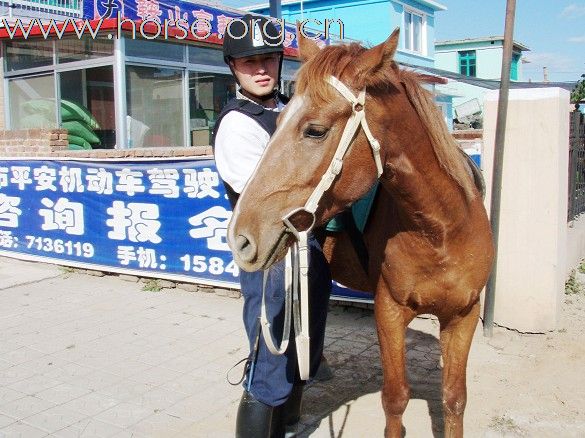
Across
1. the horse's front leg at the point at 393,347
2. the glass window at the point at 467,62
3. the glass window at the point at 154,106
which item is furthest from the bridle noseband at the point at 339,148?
the glass window at the point at 467,62

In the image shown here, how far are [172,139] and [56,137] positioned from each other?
163 inches

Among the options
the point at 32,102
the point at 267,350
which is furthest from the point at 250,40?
the point at 32,102

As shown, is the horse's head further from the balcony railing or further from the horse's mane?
Answer: the balcony railing

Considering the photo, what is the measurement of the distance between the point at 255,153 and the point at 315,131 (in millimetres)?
403

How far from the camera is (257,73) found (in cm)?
270

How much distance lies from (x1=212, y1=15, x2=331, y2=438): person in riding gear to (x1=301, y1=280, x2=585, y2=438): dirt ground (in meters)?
0.94

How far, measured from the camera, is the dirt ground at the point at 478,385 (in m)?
3.49

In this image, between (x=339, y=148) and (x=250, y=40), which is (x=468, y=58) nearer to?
(x=250, y=40)

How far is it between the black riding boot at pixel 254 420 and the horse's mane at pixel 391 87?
51.6 inches

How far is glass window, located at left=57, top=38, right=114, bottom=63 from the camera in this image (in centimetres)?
1098

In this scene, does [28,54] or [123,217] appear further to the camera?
[28,54]

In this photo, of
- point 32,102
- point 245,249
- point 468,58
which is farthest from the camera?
point 468,58

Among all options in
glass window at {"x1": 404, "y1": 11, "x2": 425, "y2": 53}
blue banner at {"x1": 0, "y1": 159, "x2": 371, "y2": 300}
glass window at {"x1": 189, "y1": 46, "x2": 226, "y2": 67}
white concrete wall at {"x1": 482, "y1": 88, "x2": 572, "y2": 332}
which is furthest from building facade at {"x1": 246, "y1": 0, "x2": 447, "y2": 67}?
white concrete wall at {"x1": 482, "y1": 88, "x2": 572, "y2": 332}

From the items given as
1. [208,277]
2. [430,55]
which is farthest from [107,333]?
[430,55]
